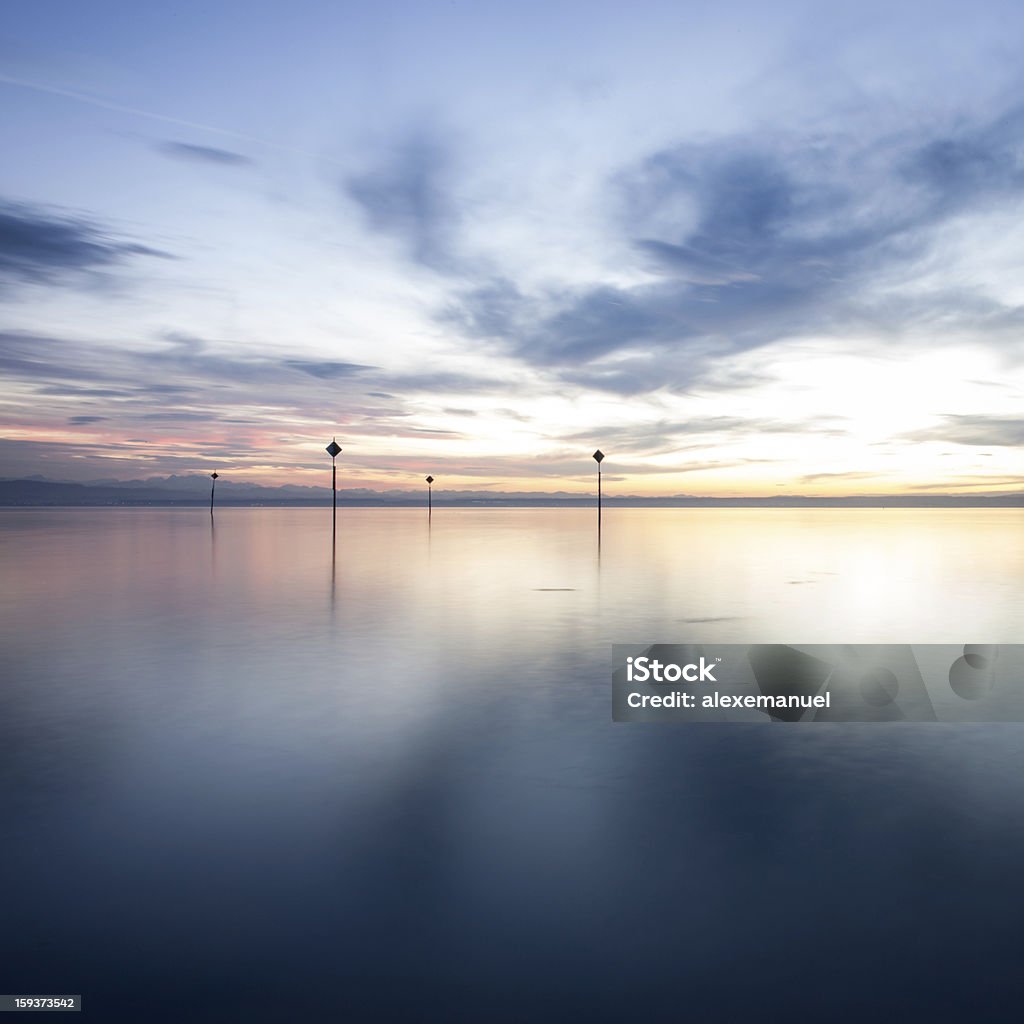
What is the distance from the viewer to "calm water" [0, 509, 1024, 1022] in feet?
16.7

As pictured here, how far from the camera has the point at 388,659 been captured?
16.1 m

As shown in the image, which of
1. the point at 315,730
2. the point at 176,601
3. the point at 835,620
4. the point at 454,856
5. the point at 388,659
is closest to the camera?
the point at 454,856

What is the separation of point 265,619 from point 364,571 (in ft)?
47.1

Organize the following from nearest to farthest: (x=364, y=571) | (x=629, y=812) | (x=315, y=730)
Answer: (x=629, y=812)
(x=315, y=730)
(x=364, y=571)

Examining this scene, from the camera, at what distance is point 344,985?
5.07m

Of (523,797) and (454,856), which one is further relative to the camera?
(523,797)

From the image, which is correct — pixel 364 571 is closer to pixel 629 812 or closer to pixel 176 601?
pixel 176 601

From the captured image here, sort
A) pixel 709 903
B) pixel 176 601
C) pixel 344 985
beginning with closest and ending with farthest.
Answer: pixel 344 985
pixel 709 903
pixel 176 601

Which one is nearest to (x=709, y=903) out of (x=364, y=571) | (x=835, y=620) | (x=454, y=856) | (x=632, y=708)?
(x=454, y=856)

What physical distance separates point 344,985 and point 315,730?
20.0 feet

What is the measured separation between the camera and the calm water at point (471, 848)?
5090mm

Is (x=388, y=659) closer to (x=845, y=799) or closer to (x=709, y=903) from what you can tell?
(x=845, y=799)

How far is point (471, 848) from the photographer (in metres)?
7.06

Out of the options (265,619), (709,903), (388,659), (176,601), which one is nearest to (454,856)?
(709,903)
